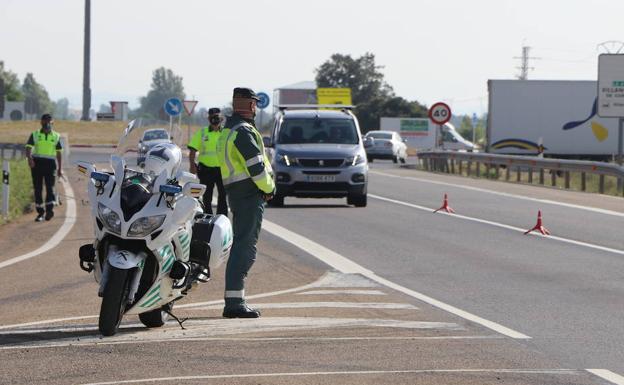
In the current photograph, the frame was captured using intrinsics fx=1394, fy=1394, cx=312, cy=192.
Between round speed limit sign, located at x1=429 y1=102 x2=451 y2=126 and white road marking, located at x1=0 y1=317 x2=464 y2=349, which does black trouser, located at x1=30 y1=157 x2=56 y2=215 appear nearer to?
white road marking, located at x1=0 y1=317 x2=464 y2=349

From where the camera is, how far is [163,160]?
31.9ft

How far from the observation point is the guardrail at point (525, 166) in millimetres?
34469

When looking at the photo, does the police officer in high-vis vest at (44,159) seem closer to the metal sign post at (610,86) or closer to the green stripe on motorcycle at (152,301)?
the green stripe on motorcycle at (152,301)

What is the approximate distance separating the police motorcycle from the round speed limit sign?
36.5m

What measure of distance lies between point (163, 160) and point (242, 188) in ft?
3.57

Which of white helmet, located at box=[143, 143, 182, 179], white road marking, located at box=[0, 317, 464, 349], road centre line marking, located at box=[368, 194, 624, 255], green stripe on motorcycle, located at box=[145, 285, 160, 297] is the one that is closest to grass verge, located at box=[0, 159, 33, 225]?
road centre line marking, located at box=[368, 194, 624, 255]

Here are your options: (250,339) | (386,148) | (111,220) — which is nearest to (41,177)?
(111,220)

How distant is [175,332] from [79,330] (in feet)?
2.19

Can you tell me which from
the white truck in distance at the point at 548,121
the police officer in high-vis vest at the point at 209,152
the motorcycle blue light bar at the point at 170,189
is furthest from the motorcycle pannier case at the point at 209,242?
the white truck in distance at the point at 548,121

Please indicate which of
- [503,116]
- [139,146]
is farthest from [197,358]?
[503,116]

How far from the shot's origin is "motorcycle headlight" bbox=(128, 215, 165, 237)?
9.16 meters

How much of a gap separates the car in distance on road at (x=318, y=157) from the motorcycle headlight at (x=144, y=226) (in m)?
16.1

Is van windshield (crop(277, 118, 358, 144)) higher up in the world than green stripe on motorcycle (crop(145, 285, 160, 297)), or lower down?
higher up

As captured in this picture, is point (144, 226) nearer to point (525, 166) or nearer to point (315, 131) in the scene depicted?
Answer: point (315, 131)
